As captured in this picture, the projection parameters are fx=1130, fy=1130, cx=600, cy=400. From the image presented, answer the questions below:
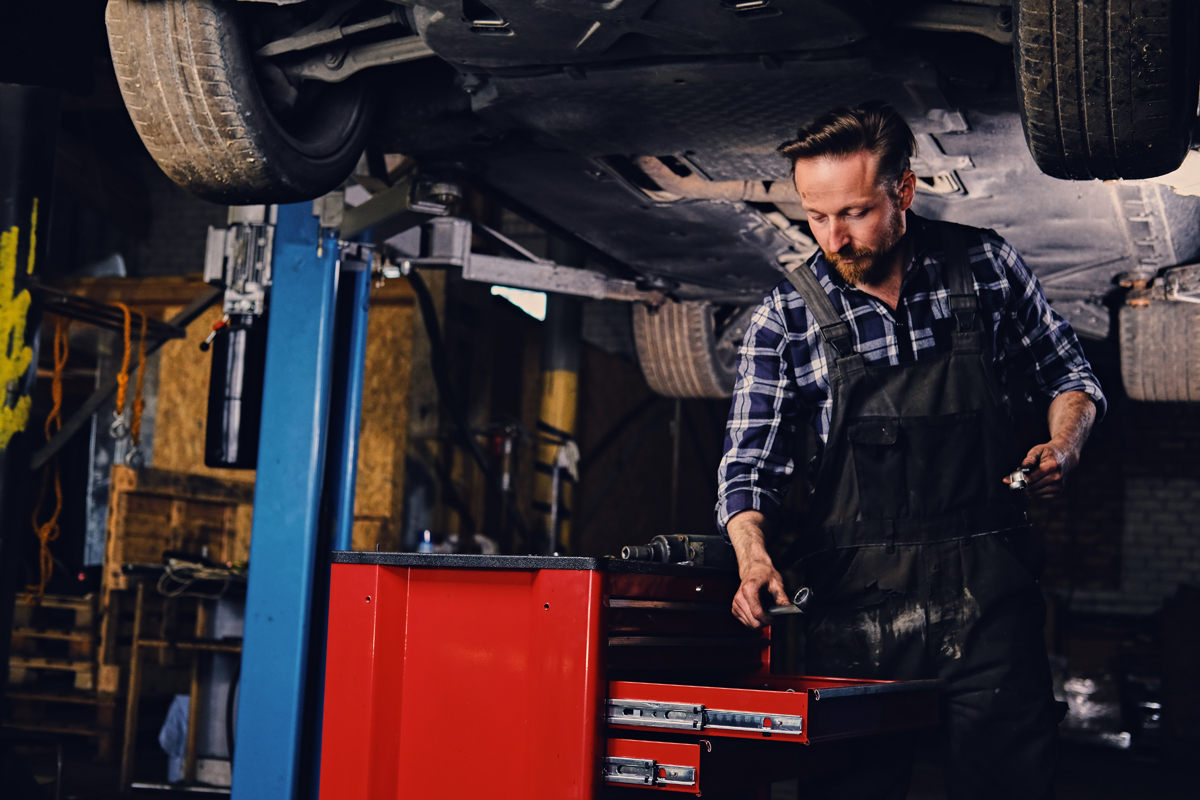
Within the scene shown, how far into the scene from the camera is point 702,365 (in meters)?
5.10

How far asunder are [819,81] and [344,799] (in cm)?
181

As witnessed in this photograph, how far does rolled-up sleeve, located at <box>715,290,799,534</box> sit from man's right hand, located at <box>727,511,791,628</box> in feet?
0.48

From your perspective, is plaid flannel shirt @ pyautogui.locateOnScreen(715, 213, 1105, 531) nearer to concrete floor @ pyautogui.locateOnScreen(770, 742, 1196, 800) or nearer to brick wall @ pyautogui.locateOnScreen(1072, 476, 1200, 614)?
concrete floor @ pyautogui.locateOnScreen(770, 742, 1196, 800)

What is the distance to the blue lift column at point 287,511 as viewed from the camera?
3.14 m

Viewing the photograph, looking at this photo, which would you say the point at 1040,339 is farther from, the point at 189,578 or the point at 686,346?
the point at 189,578

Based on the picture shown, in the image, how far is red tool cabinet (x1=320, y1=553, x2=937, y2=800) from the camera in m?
1.52

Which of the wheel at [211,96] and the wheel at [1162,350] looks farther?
the wheel at [1162,350]

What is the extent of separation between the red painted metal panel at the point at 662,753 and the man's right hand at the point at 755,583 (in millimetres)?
367

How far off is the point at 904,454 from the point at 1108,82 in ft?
2.42

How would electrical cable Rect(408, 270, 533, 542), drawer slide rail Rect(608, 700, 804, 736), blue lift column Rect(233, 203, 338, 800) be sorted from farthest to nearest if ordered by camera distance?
electrical cable Rect(408, 270, 533, 542)
blue lift column Rect(233, 203, 338, 800)
drawer slide rail Rect(608, 700, 804, 736)

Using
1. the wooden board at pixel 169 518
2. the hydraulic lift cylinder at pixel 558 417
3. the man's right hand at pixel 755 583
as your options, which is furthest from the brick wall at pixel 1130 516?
the man's right hand at pixel 755 583

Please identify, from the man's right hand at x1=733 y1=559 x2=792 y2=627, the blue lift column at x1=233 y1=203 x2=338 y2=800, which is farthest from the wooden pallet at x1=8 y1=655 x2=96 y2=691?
the man's right hand at x1=733 y1=559 x2=792 y2=627

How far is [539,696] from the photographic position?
1598mm

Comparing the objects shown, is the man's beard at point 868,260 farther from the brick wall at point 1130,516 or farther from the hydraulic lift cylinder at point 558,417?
the brick wall at point 1130,516
